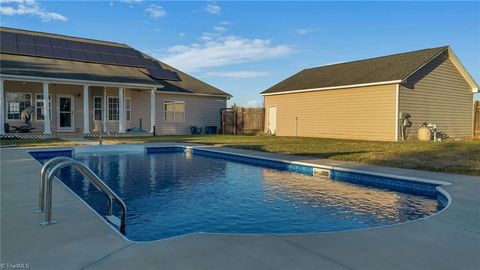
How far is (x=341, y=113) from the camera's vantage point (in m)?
19.7

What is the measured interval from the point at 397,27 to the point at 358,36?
90.6 inches

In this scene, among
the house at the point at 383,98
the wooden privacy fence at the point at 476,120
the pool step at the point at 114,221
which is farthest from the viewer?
the wooden privacy fence at the point at 476,120

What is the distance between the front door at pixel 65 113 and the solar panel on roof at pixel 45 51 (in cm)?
297

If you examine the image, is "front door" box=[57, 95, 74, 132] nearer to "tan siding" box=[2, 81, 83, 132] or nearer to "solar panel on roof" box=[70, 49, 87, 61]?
"tan siding" box=[2, 81, 83, 132]

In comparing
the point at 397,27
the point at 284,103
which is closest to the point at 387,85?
the point at 397,27

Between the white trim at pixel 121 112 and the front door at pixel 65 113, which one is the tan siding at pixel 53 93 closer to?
the front door at pixel 65 113

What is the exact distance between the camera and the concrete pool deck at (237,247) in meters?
2.99

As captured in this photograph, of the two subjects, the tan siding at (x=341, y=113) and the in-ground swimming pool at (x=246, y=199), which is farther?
the tan siding at (x=341, y=113)

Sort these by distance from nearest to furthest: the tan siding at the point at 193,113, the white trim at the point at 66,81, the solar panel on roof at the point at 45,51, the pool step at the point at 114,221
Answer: the pool step at the point at 114,221
the white trim at the point at 66,81
the solar panel on roof at the point at 45,51
the tan siding at the point at 193,113

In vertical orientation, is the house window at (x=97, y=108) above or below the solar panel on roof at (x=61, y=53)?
below

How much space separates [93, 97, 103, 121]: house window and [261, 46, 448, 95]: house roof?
10.6m

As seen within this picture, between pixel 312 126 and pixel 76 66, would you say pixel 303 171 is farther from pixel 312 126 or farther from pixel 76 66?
pixel 76 66

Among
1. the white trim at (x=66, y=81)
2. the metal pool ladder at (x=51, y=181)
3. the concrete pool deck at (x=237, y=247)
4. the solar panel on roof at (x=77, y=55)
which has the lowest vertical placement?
the concrete pool deck at (x=237, y=247)

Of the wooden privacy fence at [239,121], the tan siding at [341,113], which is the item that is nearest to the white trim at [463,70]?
the tan siding at [341,113]
